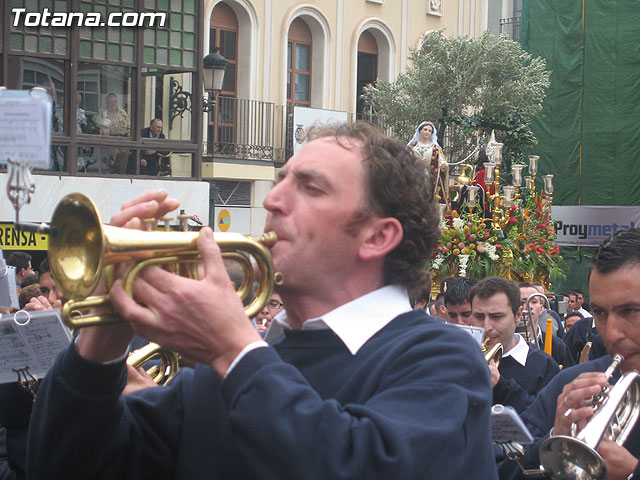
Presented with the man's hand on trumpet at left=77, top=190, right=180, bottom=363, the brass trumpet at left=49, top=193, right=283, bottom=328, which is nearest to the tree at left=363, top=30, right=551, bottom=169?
A: the man's hand on trumpet at left=77, top=190, right=180, bottom=363

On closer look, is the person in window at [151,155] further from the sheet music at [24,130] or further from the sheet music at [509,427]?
the sheet music at [24,130]

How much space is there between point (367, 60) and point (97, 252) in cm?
2416

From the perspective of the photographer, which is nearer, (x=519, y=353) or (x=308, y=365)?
(x=308, y=365)

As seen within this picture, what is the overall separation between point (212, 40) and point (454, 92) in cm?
574

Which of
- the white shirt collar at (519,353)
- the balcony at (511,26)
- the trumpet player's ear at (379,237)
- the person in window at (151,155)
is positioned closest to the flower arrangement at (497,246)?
the white shirt collar at (519,353)

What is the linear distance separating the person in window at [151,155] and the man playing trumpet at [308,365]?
1492 cm

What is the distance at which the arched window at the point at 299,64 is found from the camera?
24.0 metres

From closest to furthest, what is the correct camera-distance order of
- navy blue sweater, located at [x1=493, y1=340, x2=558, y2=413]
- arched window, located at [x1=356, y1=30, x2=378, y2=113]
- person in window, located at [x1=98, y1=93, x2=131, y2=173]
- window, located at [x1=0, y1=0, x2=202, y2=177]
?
navy blue sweater, located at [x1=493, y1=340, x2=558, y2=413], window, located at [x1=0, y1=0, x2=202, y2=177], person in window, located at [x1=98, y1=93, x2=131, y2=173], arched window, located at [x1=356, y1=30, x2=378, y2=113]

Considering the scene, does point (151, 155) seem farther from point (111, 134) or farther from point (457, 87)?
point (457, 87)

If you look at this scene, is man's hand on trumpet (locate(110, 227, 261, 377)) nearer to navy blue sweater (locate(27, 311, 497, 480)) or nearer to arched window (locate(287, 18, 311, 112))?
navy blue sweater (locate(27, 311, 497, 480))

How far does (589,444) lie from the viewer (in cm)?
271

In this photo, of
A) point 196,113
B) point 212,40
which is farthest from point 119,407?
point 212,40

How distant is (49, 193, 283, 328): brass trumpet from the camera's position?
1.93 metres

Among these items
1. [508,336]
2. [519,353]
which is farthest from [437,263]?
[519,353]
